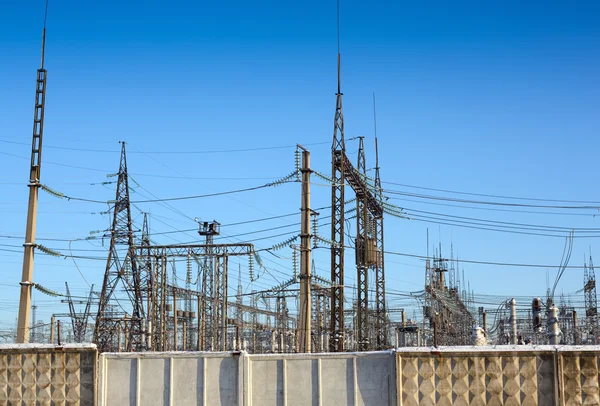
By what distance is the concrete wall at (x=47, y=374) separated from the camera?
60.5 feet

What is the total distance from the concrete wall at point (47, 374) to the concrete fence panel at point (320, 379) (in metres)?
3.92

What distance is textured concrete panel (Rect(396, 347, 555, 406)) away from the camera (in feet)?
55.4

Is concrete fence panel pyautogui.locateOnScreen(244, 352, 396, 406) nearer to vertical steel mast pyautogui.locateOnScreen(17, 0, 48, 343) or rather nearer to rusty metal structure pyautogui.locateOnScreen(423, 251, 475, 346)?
vertical steel mast pyautogui.locateOnScreen(17, 0, 48, 343)

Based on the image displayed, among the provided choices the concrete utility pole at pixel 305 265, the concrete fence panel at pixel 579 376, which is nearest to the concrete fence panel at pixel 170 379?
the concrete fence panel at pixel 579 376

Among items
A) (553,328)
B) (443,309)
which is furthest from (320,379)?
(443,309)

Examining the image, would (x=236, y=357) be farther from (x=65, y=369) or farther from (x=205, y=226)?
(x=205, y=226)

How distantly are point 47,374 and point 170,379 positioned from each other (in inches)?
Result: 122

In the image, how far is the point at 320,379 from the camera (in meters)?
17.7

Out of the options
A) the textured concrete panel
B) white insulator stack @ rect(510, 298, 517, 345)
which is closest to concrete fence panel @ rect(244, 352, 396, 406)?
the textured concrete panel

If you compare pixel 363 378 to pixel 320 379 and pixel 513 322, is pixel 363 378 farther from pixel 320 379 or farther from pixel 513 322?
pixel 513 322

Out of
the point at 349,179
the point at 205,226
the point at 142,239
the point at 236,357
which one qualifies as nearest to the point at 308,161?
the point at 349,179

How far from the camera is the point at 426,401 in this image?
1716 centimetres

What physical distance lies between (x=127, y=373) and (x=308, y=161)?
12346 millimetres

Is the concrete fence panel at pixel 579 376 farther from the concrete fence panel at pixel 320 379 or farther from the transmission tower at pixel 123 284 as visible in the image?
the transmission tower at pixel 123 284
